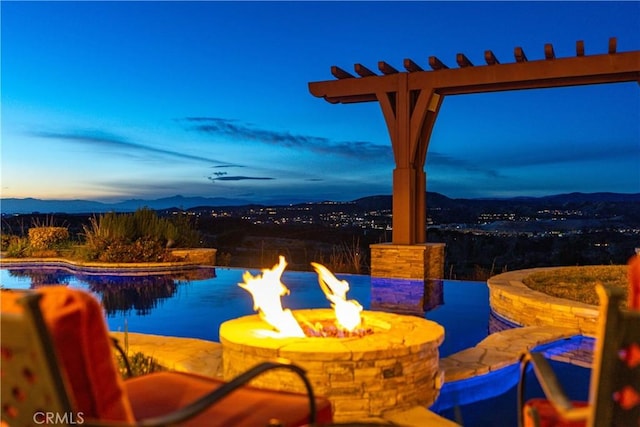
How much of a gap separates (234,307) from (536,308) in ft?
12.3

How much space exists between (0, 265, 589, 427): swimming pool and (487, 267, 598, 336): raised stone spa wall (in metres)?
0.31

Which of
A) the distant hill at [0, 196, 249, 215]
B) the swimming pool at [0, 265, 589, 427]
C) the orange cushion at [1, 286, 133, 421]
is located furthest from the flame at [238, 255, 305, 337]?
the distant hill at [0, 196, 249, 215]

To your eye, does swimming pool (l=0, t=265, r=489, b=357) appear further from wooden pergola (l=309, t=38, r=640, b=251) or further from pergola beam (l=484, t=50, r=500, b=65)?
pergola beam (l=484, t=50, r=500, b=65)

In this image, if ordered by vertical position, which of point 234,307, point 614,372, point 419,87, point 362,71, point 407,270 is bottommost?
point 234,307

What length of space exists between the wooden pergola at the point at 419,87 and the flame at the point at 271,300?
6.41m

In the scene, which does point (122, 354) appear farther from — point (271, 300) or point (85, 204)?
point (85, 204)

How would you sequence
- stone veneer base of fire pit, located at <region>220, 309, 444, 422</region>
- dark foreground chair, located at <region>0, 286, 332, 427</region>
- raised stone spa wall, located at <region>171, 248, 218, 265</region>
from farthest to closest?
1. raised stone spa wall, located at <region>171, 248, 218, 265</region>
2. stone veneer base of fire pit, located at <region>220, 309, 444, 422</region>
3. dark foreground chair, located at <region>0, 286, 332, 427</region>

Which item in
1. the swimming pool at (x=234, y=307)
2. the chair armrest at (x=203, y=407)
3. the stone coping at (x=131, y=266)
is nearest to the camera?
the chair armrest at (x=203, y=407)

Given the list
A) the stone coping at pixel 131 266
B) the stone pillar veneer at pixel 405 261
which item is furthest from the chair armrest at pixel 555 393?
the stone coping at pixel 131 266

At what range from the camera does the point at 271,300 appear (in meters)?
3.95

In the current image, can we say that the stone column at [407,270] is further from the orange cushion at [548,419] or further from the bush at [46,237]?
the bush at [46,237]

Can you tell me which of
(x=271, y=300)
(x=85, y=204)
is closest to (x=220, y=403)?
(x=271, y=300)

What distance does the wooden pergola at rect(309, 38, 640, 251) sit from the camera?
30.1 feet

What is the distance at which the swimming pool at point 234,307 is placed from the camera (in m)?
4.04
